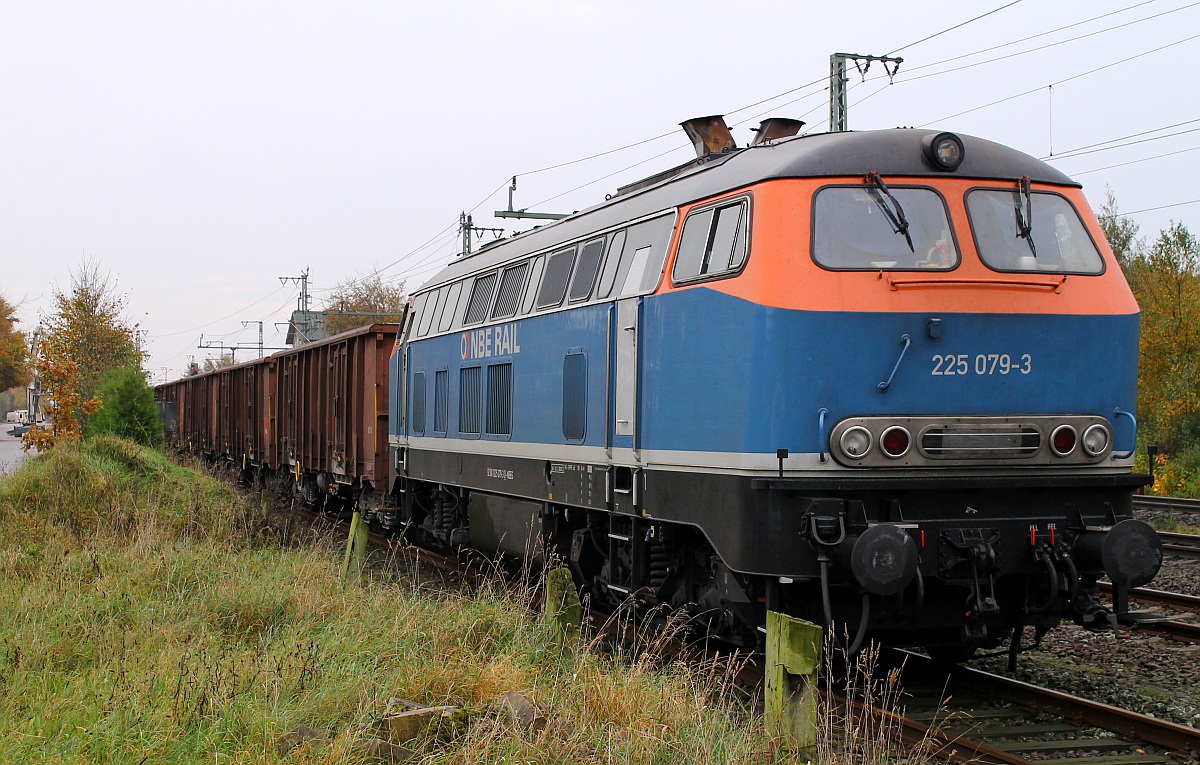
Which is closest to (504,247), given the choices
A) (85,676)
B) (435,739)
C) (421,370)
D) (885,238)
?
(421,370)

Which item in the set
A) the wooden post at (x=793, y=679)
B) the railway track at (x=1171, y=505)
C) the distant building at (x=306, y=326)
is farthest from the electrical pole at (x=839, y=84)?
the distant building at (x=306, y=326)

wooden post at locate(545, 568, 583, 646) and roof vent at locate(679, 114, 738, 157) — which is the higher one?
roof vent at locate(679, 114, 738, 157)

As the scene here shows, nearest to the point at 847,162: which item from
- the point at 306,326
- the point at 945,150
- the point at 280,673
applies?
the point at 945,150

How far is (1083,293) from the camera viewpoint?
681cm

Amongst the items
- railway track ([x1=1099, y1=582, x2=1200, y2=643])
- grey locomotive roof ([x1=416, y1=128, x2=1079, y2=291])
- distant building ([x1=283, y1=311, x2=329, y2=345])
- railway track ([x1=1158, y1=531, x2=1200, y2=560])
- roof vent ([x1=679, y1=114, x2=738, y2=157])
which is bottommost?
railway track ([x1=1099, y1=582, x2=1200, y2=643])

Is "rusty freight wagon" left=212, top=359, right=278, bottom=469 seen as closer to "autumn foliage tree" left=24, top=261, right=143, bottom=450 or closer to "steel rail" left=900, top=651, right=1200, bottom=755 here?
"autumn foliage tree" left=24, top=261, right=143, bottom=450

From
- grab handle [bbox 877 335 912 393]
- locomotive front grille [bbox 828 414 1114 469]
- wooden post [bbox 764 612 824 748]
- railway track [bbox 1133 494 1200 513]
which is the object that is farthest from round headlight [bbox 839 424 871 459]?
railway track [bbox 1133 494 1200 513]

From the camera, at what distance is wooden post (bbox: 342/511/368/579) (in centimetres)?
998

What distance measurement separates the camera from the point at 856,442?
20.9 feet

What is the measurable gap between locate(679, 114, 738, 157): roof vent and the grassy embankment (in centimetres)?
404

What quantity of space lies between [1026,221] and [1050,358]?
0.88 metres

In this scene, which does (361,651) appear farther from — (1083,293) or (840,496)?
(1083,293)

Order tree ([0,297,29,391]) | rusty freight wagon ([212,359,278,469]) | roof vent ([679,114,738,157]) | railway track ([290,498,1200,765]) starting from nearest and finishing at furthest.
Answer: railway track ([290,498,1200,765]), roof vent ([679,114,738,157]), rusty freight wagon ([212,359,278,469]), tree ([0,297,29,391])

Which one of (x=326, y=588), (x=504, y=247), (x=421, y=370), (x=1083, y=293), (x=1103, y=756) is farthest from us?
(x=421, y=370)
